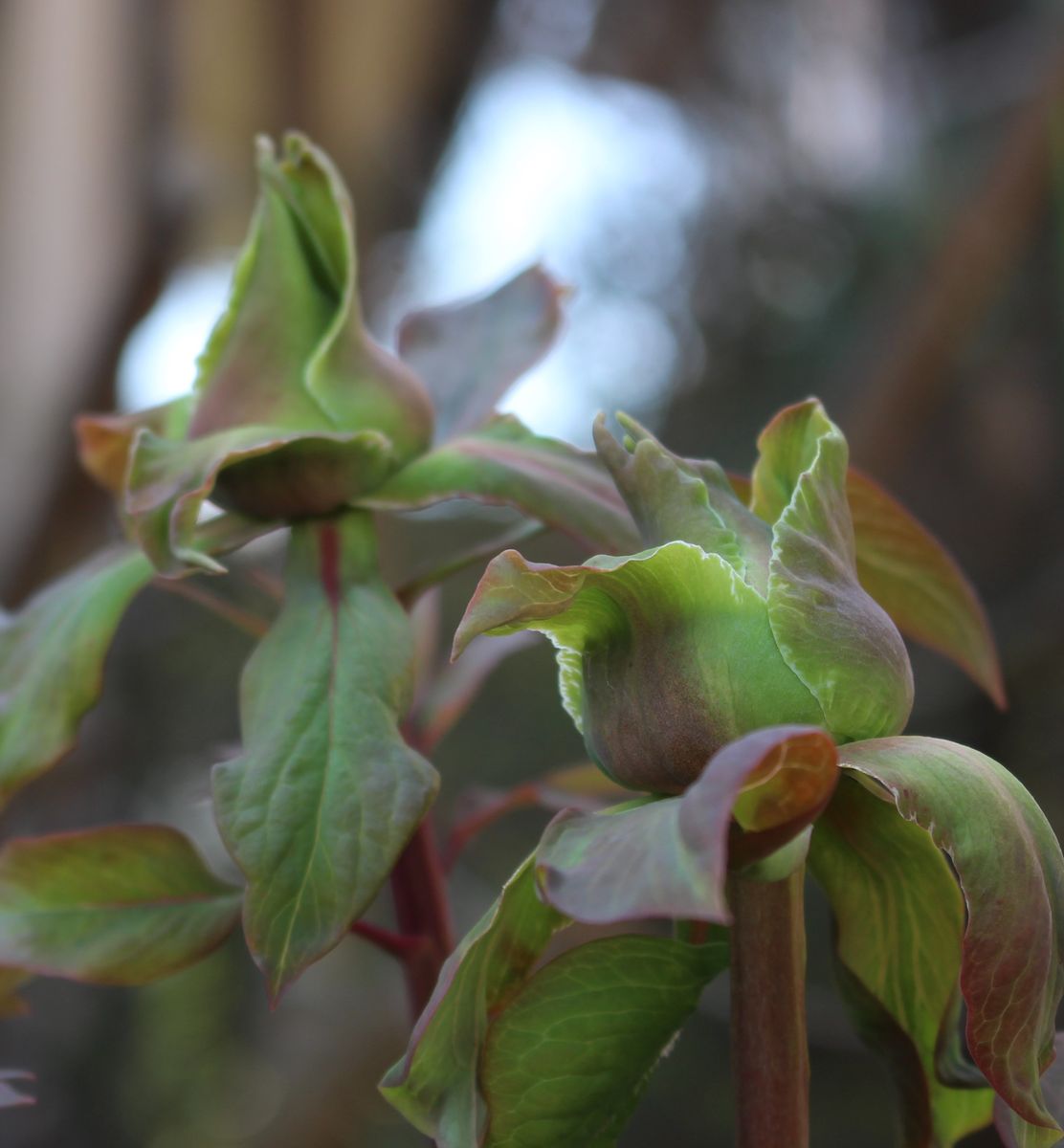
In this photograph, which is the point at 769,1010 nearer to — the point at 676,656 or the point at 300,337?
the point at 676,656

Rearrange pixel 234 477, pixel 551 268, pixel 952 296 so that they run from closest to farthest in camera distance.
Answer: pixel 234 477
pixel 551 268
pixel 952 296

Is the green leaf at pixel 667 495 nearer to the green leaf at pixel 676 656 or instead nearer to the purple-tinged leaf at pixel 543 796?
the green leaf at pixel 676 656

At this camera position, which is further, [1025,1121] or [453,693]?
[453,693]

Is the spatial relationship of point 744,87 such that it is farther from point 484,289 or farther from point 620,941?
point 620,941

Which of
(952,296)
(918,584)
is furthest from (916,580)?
(952,296)

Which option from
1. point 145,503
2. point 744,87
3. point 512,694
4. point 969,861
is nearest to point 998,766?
point 969,861

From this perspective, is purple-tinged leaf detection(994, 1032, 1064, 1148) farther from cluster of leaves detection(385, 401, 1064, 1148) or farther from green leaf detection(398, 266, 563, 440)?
green leaf detection(398, 266, 563, 440)
